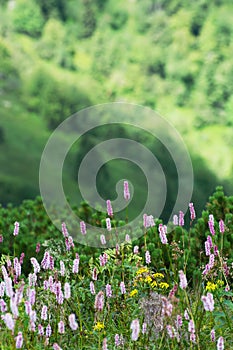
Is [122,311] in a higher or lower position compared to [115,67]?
lower

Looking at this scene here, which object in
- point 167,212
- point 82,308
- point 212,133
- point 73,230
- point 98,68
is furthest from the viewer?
point 98,68

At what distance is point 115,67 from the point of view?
24984 mm

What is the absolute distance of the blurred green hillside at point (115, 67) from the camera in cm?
2298

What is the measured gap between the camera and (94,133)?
926 inches

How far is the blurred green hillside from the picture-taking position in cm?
2298

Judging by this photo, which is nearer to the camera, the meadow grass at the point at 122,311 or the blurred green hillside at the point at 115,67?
the meadow grass at the point at 122,311

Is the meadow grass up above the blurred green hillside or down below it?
below

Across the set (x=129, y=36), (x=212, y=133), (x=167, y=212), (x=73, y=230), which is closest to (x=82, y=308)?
(x=73, y=230)

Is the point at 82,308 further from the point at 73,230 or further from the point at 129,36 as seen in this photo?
the point at 129,36

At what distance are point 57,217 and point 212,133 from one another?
56.2 ft

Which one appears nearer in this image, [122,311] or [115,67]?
[122,311]

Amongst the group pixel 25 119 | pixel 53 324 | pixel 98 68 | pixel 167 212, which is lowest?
pixel 53 324

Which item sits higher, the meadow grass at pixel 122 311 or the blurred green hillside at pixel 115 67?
the blurred green hillside at pixel 115 67

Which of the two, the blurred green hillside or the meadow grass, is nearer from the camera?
the meadow grass
